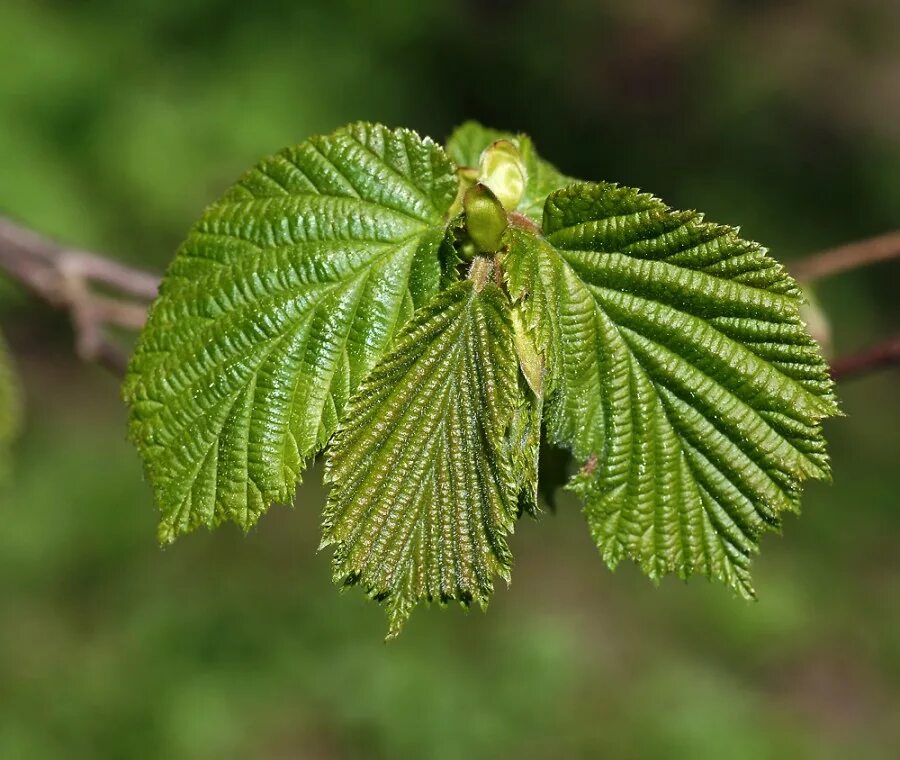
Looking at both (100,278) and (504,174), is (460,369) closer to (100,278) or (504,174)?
(504,174)

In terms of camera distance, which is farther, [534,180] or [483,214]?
[534,180]

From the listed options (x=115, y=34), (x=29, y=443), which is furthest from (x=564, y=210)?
(x=115, y=34)

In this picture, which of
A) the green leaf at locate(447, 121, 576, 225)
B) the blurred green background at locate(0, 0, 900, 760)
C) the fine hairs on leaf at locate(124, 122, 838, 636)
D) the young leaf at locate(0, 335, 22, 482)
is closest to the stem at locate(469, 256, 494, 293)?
the fine hairs on leaf at locate(124, 122, 838, 636)

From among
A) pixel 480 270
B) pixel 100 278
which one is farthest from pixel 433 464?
pixel 100 278

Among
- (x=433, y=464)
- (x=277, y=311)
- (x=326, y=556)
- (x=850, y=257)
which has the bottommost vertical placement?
(x=433, y=464)

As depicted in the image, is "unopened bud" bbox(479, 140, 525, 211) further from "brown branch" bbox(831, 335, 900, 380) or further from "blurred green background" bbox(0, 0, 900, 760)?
"blurred green background" bbox(0, 0, 900, 760)
